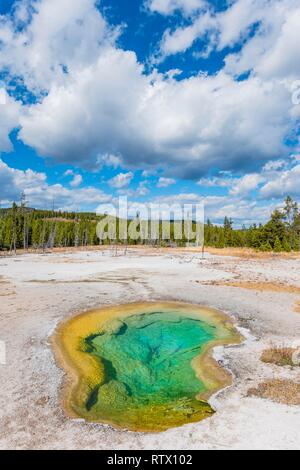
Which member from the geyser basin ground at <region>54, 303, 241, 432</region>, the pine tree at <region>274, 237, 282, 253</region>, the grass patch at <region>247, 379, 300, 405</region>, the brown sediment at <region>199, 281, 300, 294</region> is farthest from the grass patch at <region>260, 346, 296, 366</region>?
the pine tree at <region>274, 237, 282, 253</region>

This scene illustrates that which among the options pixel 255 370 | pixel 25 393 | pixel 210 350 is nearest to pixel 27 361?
pixel 25 393

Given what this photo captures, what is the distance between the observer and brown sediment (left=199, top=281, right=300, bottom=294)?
27.9 metres

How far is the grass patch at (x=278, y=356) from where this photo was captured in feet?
40.8

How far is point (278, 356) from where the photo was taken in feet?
42.1

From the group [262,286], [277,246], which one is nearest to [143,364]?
[262,286]

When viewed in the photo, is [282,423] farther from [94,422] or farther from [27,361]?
[27,361]

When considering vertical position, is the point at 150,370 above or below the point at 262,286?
below

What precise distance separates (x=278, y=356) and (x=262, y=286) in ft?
57.3

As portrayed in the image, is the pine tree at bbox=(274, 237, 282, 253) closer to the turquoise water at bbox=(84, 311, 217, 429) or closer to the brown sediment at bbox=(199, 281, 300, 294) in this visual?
the brown sediment at bbox=(199, 281, 300, 294)

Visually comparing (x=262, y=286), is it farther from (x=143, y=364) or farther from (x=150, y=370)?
(x=150, y=370)

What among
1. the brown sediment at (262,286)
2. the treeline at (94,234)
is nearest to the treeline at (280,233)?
the treeline at (94,234)

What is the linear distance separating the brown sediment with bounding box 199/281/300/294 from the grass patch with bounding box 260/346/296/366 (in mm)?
14771

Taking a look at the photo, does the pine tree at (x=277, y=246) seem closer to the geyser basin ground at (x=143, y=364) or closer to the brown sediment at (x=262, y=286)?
the brown sediment at (x=262, y=286)

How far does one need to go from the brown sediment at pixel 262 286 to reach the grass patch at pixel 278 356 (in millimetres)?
14771
